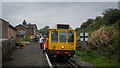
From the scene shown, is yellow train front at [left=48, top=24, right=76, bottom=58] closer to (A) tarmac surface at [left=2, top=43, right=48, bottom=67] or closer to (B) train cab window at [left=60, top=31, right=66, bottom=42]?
(B) train cab window at [left=60, top=31, right=66, bottom=42]

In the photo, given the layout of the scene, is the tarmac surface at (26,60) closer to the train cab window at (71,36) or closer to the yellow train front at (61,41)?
the yellow train front at (61,41)

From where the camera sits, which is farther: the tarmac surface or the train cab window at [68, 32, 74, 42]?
the train cab window at [68, 32, 74, 42]

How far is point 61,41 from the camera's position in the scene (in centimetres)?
1053

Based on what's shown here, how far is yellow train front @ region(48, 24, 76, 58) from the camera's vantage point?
1033 cm

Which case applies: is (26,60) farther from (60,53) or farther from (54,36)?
(54,36)

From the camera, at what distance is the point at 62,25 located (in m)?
10.7

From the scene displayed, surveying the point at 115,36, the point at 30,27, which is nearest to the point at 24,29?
the point at 30,27

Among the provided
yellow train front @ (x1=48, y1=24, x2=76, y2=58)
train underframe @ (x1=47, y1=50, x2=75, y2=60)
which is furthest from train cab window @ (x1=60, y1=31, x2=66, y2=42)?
train underframe @ (x1=47, y1=50, x2=75, y2=60)

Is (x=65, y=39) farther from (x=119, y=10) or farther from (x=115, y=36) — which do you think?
(x=119, y=10)

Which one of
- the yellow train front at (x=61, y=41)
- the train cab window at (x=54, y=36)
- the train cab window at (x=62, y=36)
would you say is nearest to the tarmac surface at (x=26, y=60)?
the yellow train front at (x=61, y=41)

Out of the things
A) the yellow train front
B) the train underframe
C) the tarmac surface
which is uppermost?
the yellow train front

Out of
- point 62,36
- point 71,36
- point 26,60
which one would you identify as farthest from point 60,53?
point 26,60

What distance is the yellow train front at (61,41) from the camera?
33.9ft

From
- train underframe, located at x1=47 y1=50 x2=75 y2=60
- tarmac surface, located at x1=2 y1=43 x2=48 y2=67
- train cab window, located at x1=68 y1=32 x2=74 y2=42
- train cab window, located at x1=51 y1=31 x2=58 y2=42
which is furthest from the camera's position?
train cab window, located at x1=68 y1=32 x2=74 y2=42
